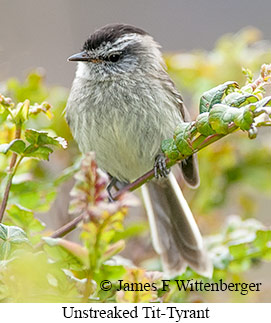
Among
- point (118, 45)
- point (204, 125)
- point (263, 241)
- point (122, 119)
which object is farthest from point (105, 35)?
point (204, 125)

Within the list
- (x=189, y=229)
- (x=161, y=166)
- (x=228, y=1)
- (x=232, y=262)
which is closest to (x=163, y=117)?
(x=161, y=166)

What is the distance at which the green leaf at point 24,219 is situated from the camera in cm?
147

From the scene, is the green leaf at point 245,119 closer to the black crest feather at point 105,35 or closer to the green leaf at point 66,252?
the green leaf at point 66,252

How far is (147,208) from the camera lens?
8.64ft

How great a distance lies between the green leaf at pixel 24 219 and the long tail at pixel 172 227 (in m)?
0.72

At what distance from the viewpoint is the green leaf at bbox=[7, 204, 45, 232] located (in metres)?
1.47

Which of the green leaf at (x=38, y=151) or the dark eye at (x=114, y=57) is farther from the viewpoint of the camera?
the dark eye at (x=114, y=57)

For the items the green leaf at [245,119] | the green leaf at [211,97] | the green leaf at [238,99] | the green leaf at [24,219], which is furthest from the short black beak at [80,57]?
the green leaf at [245,119]

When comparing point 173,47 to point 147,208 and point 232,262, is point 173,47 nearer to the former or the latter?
point 147,208

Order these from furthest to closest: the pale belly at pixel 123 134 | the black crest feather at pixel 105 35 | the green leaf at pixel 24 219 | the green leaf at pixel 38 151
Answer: the black crest feather at pixel 105 35
the pale belly at pixel 123 134
the green leaf at pixel 24 219
the green leaf at pixel 38 151

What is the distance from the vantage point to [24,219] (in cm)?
147

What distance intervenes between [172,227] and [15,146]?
1579 millimetres

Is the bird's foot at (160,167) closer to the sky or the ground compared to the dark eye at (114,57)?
closer to the ground

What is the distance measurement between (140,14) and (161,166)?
4.42m
